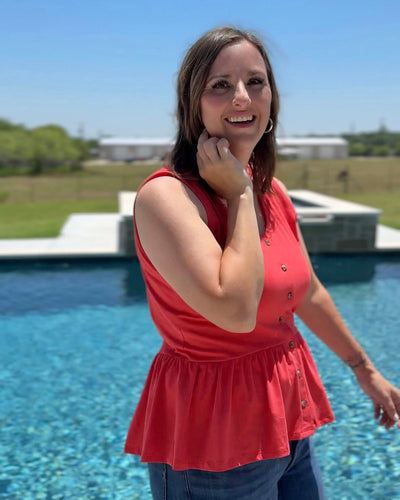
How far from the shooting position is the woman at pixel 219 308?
49.4 inches

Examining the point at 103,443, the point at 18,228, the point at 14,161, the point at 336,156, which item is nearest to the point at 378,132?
the point at 336,156

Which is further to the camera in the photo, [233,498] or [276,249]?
[276,249]

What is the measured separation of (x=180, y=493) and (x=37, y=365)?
13.8 ft

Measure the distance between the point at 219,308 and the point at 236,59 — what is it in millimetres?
618

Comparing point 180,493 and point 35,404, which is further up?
point 180,493

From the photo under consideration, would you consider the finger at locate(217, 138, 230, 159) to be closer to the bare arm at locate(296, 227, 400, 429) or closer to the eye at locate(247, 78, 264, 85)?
the eye at locate(247, 78, 264, 85)

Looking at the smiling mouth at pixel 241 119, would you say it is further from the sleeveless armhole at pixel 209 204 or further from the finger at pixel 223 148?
the sleeveless armhole at pixel 209 204

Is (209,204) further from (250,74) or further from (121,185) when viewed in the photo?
(121,185)

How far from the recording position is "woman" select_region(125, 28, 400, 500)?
125 centimetres

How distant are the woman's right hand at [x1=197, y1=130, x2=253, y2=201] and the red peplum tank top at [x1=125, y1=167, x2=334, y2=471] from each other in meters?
0.04

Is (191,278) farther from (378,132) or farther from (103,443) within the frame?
(378,132)

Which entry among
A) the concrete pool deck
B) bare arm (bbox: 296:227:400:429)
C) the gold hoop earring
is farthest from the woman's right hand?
the concrete pool deck

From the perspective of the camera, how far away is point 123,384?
4848 millimetres

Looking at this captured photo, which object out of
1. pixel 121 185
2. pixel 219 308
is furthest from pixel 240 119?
Result: pixel 121 185
